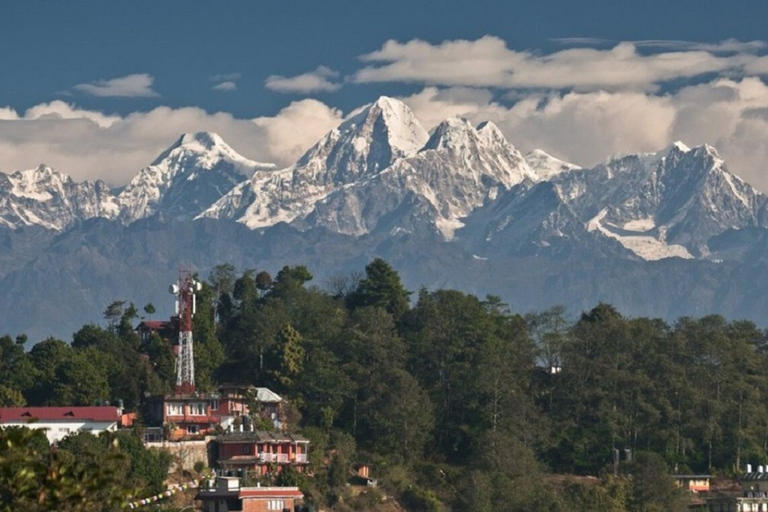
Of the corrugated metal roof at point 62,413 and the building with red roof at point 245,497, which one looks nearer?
the building with red roof at point 245,497

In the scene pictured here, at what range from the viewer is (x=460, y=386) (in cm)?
14738

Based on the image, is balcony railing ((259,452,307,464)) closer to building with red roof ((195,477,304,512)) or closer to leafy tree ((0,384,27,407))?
building with red roof ((195,477,304,512))

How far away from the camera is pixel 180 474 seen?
427 feet

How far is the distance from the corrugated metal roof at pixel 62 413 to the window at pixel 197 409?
19.4 ft

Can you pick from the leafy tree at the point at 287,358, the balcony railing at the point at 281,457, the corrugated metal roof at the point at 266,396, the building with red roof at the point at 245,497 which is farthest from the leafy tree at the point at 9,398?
the leafy tree at the point at 287,358

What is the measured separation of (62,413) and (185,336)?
44.2 feet

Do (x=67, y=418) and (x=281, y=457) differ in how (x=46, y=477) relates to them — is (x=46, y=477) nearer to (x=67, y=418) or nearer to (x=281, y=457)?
(x=67, y=418)

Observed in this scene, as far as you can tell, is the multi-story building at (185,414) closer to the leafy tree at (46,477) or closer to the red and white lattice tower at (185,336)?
the red and white lattice tower at (185,336)

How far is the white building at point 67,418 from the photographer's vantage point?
427ft

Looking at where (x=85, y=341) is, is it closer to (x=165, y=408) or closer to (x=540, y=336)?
(x=165, y=408)

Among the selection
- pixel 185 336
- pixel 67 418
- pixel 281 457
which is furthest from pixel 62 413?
pixel 281 457

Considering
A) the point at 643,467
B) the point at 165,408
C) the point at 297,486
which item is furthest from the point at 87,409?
the point at 643,467

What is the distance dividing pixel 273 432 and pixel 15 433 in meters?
87.1

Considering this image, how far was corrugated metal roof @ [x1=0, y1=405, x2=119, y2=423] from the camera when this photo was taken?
131125 mm
